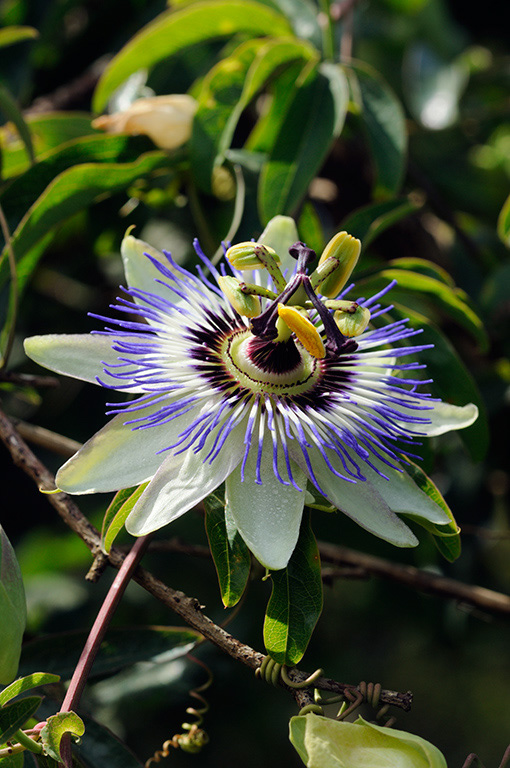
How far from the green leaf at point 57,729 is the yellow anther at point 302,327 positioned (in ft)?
Answer: 1.82

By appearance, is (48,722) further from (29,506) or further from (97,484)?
(29,506)

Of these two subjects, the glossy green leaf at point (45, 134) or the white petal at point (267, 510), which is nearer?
the white petal at point (267, 510)

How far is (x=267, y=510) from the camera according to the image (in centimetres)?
102

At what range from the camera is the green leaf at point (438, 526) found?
3.55 feet

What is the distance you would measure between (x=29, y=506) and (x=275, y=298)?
154 cm

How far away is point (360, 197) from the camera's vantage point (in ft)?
7.48

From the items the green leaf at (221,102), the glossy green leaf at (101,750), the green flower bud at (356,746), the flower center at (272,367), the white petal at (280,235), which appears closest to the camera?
the green flower bud at (356,746)

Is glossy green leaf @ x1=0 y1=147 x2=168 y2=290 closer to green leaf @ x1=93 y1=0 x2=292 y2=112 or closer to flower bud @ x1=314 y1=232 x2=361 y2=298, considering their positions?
green leaf @ x1=93 y1=0 x2=292 y2=112

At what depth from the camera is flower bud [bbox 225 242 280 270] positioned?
3.60 ft

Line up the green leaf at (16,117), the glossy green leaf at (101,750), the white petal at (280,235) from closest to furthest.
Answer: the glossy green leaf at (101,750), the white petal at (280,235), the green leaf at (16,117)

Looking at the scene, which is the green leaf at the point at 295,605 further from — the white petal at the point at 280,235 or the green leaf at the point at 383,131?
the green leaf at the point at 383,131

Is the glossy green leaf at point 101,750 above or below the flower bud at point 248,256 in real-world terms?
below

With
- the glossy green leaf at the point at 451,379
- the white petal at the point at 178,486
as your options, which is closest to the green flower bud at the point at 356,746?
the white petal at the point at 178,486

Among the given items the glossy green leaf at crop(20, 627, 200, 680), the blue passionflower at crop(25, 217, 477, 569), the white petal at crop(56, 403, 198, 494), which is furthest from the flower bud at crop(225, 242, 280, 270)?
the glossy green leaf at crop(20, 627, 200, 680)
